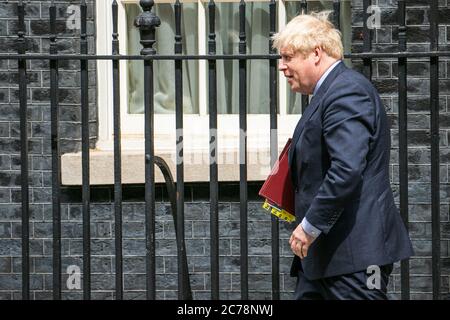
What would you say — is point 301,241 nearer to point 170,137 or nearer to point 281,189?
point 281,189

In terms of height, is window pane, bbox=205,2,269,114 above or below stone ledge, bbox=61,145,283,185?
above

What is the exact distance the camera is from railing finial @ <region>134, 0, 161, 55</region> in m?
5.43

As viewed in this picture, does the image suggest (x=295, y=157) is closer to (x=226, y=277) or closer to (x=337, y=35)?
(x=337, y=35)

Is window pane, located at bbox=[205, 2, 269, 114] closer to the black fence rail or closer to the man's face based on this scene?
the black fence rail

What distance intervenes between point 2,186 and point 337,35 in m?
3.07

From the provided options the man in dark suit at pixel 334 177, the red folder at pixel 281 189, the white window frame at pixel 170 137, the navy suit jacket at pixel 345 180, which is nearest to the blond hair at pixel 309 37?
the man in dark suit at pixel 334 177

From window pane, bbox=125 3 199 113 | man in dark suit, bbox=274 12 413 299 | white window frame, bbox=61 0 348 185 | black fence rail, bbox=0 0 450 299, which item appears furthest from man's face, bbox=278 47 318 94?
window pane, bbox=125 3 199 113

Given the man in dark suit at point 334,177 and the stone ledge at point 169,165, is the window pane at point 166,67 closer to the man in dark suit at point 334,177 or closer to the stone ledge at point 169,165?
the stone ledge at point 169,165

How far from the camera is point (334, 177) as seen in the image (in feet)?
15.1

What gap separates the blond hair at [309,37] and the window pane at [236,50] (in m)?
2.58

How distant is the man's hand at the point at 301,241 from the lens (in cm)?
472

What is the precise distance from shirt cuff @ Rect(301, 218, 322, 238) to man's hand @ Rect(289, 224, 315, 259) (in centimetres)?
2

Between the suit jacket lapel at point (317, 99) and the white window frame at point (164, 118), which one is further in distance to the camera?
the white window frame at point (164, 118)
